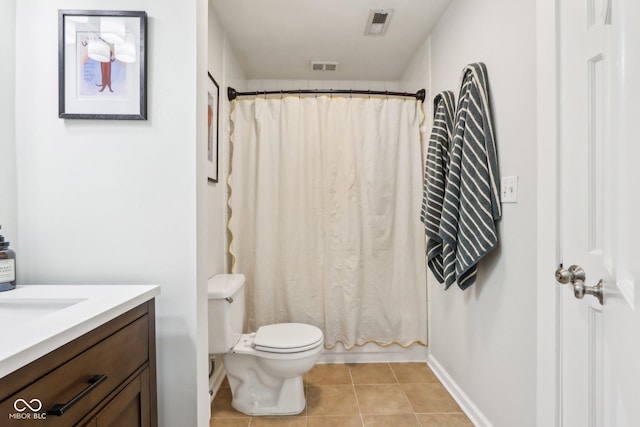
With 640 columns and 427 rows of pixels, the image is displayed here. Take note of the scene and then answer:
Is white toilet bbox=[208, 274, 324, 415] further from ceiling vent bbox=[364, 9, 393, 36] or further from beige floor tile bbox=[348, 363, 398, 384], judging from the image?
ceiling vent bbox=[364, 9, 393, 36]

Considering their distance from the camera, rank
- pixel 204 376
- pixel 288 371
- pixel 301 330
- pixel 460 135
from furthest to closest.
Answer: pixel 301 330 < pixel 288 371 < pixel 460 135 < pixel 204 376

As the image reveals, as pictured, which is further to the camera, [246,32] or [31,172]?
[246,32]

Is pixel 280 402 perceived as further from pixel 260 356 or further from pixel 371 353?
pixel 371 353

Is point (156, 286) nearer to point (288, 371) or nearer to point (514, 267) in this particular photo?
point (288, 371)

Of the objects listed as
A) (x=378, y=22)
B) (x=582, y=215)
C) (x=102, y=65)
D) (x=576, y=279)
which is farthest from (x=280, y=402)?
(x=378, y=22)

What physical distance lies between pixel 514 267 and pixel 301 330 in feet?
3.90

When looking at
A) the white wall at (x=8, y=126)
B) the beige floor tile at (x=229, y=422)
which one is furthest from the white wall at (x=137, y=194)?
the beige floor tile at (x=229, y=422)

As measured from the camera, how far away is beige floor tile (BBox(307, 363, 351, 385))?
87.3 inches

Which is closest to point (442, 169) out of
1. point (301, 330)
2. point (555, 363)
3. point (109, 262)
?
point (555, 363)

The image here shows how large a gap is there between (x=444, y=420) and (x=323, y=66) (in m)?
2.63

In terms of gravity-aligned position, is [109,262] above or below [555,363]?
above

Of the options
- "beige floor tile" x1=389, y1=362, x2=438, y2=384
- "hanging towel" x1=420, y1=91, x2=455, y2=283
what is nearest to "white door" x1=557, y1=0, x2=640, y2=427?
"hanging towel" x1=420, y1=91, x2=455, y2=283

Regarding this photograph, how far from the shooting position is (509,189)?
1.43 meters

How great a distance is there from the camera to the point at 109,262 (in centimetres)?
119
